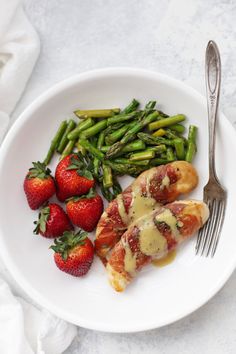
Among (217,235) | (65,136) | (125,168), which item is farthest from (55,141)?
(217,235)

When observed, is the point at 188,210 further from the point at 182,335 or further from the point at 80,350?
the point at 80,350

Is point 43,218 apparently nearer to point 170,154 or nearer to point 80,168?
point 80,168

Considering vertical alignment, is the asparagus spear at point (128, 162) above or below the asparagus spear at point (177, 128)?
below

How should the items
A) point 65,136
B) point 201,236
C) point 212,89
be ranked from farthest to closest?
point 65,136 < point 201,236 < point 212,89

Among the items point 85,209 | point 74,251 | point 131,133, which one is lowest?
point 74,251

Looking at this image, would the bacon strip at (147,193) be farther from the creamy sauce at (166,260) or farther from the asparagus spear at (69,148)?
the asparagus spear at (69,148)

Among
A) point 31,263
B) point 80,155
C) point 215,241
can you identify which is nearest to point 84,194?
point 80,155

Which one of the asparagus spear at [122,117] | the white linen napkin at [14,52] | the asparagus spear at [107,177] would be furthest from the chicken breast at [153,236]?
the white linen napkin at [14,52]
